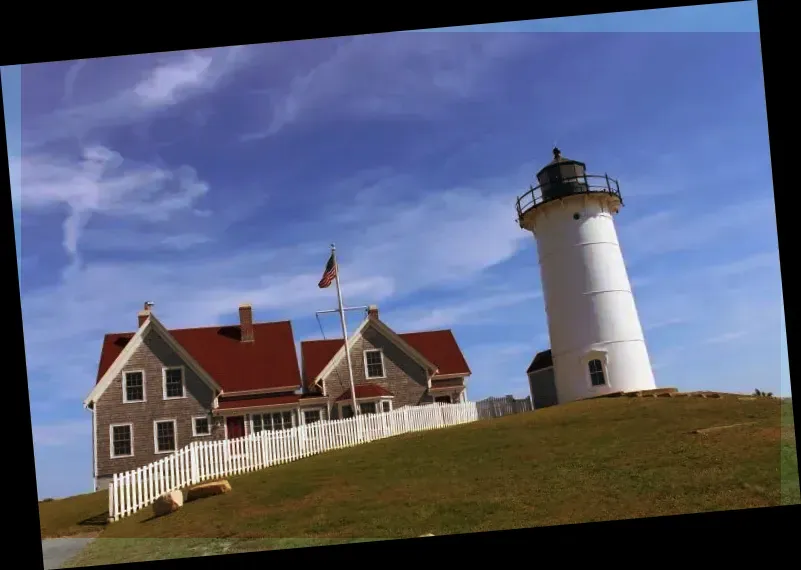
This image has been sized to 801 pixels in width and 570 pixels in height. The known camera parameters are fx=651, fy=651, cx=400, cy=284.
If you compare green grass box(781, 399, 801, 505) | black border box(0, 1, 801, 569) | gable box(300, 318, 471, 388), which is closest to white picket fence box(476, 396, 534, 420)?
gable box(300, 318, 471, 388)

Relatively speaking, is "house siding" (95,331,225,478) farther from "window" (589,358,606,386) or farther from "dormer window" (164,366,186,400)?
"window" (589,358,606,386)

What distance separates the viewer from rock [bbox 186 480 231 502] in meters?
10.2

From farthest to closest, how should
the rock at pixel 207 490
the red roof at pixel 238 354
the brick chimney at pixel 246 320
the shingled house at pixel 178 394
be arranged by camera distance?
the brick chimney at pixel 246 320, the red roof at pixel 238 354, the shingled house at pixel 178 394, the rock at pixel 207 490

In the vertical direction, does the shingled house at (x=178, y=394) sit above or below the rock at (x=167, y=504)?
above

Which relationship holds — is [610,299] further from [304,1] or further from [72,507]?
[304,1]

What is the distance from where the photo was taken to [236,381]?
1736 centimetres

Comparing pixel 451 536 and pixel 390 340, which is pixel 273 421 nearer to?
pixel 390 340

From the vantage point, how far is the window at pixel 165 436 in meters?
16.1

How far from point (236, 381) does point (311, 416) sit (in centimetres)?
221

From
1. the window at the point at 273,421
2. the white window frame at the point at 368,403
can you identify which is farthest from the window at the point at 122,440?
the white window frame at the point at 368,403

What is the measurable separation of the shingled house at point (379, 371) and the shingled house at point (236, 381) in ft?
0.09

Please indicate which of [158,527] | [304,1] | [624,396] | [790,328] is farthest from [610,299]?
[304,1]

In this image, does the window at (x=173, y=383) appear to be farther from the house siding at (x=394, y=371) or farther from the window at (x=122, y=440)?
the house siding at (x=394, y=371)

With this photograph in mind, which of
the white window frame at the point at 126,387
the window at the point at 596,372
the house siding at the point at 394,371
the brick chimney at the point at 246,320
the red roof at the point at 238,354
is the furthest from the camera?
the brick chimney at the point at 246,320
